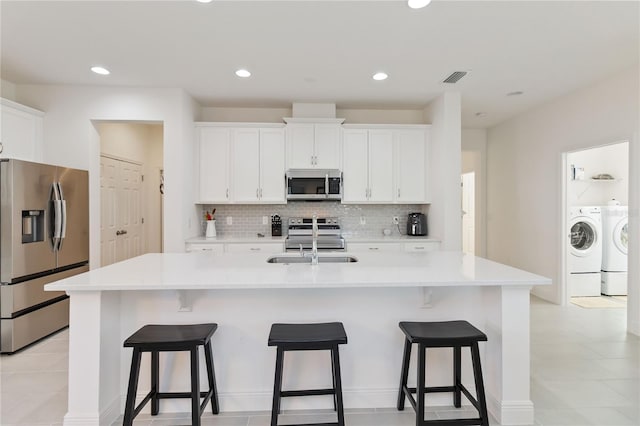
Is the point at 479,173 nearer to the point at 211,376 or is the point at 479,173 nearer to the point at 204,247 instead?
the point at 204,247

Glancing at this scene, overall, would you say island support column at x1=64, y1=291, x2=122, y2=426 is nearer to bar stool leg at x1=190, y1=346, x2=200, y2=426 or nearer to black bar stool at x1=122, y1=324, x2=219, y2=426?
black bar stool at x1=122, y1=324, x2=219, y2=426

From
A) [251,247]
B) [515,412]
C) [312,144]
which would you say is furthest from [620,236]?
[251,247]

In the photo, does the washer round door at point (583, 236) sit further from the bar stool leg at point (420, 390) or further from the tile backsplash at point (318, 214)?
the bar stool leg at point (420, 390)

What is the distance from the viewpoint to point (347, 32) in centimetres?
272

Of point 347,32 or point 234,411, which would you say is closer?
point 234,411

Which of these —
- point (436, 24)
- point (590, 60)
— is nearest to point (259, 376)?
point (436, 24)

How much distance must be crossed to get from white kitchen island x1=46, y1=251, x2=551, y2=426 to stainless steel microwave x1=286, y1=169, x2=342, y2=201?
2308 millimetres

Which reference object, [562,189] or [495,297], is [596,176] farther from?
[495,297]

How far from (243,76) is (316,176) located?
4.96 feet

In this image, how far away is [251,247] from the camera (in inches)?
164

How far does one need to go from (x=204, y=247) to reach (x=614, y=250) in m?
5.51

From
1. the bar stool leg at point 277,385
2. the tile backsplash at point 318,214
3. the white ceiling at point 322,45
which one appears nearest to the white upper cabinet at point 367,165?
the tile backsplash at point 318,214

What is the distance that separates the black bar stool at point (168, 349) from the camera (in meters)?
1.68

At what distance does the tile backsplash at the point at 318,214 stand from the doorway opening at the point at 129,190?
1.29m
